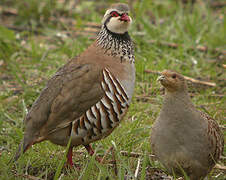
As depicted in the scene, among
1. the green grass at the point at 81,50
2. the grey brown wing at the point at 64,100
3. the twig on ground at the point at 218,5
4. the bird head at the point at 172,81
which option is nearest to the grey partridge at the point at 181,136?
the bird head at the point at 172,81

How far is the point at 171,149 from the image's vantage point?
3.71 m

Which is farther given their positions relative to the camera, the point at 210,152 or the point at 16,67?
the point at 16,67

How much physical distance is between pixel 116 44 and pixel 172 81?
1.08 metres

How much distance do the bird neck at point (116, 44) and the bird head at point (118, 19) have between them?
0.17ft

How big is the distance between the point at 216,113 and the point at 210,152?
4.79 ft

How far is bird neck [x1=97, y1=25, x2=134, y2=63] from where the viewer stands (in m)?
4.62

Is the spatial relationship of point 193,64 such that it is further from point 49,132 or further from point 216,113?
point 49,132

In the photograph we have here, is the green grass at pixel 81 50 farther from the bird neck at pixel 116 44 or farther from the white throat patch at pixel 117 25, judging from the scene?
the white throat patch at pixel 117 25

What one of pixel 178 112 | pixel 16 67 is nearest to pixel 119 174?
pixel 178 112

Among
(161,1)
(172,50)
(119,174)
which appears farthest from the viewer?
(161,1)

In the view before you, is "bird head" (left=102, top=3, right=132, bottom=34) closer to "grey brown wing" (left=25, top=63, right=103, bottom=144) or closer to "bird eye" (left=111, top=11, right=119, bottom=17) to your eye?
"bird eye" (left=111, top=11, right=119, bottom=17)

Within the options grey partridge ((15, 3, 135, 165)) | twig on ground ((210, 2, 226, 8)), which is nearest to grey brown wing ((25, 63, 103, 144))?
grey partridge ((15, 3, 135, 165))

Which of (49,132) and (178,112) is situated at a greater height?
(178,112)

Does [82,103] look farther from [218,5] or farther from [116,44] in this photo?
[218,5]
